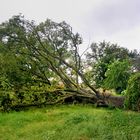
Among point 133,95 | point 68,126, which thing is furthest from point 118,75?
point 68,126

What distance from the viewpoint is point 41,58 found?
636 inches

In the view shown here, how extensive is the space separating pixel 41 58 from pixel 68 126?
18.4 ft

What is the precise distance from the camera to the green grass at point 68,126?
A: 988 cm

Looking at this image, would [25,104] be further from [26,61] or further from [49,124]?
[49,124]

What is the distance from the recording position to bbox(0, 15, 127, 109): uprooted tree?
50.7 feet

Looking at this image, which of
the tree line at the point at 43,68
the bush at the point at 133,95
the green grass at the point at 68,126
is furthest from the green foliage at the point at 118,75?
the green grass at the point at 68,126

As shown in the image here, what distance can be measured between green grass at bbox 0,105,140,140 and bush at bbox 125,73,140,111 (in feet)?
4.99

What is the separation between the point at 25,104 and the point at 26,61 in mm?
1913

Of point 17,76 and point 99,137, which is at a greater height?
point 17,76

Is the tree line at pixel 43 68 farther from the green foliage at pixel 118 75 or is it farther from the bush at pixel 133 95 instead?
the bush at pixel 133 95

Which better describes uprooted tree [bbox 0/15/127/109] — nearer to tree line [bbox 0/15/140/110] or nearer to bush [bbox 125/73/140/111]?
tree line [bbox 0/15/140/110]

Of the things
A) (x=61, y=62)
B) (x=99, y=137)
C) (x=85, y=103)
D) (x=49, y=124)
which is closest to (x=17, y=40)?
(x=61, y=62)

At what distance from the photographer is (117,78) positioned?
16.7 m

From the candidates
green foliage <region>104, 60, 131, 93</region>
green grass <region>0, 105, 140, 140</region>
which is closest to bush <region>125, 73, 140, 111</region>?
green grass <region>0, 105, 140, 140</region>
